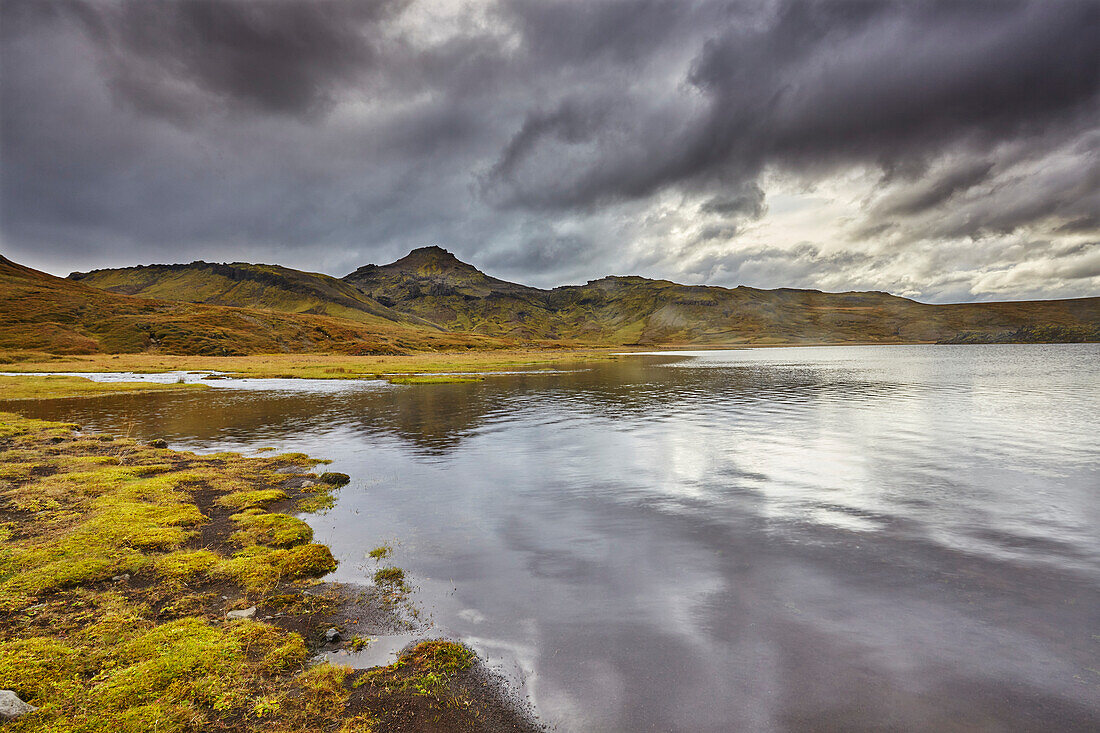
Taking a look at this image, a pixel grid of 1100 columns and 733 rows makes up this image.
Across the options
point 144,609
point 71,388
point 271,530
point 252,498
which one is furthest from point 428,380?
point 144,609

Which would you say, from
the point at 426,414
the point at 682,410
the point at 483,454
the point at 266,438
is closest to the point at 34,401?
the point at 266,438

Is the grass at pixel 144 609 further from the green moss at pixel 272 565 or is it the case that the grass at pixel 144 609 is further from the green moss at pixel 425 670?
the green moss at pixel 425 670

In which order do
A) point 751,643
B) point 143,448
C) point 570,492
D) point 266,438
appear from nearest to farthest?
point 751,643 → point 570,492 → point 143,448 → point 266,438

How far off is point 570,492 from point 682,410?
2814cm

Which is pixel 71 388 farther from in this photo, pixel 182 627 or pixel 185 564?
pixel 182 627

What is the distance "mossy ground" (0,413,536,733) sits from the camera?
7.65 metres

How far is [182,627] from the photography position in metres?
9.88

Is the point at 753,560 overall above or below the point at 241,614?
below

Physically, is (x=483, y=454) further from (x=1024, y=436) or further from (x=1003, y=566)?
(x=1024, y=436)

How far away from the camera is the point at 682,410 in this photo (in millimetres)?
47469

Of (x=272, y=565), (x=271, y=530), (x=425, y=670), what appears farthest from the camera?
(x=271, y=530)

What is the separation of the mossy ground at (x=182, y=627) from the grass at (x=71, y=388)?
56384 mm

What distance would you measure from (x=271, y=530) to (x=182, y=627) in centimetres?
653

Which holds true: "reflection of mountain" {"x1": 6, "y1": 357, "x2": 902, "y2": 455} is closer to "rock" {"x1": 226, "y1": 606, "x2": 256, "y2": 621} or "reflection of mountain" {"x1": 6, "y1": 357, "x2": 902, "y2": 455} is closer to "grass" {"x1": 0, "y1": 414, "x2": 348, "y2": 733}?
"grass" {"x1": 0, "y1": 414, "x2": 348, "y2": 733}
